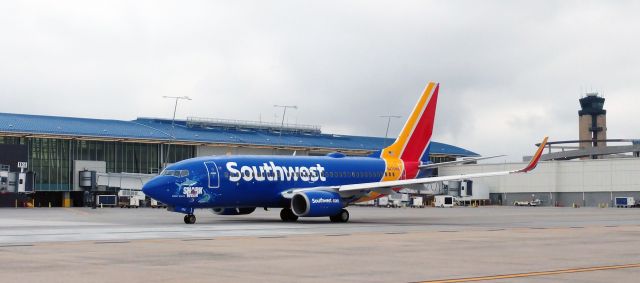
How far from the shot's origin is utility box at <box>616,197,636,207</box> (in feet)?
336

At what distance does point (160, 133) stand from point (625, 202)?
204 feet

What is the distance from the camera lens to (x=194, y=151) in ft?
426

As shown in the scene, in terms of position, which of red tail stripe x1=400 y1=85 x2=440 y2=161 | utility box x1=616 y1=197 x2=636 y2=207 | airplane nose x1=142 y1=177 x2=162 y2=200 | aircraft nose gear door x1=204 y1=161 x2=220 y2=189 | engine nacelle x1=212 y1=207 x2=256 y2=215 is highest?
red tail stripe x1=400 y1=85 x2=440 y2=161

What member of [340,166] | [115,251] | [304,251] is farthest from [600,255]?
[340,166]

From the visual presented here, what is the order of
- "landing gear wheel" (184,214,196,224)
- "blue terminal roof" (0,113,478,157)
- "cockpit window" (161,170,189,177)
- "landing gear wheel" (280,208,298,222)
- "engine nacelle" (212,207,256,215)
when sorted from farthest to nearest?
"blue terminal roof" (0,113,478,157)
"engine nacelle" (212,207,256,215)
"landing gear wheel" (280,208,298,222)
"cockpit window" (161,170,189,177)
"landing gear wheel" (184,214,196,224)

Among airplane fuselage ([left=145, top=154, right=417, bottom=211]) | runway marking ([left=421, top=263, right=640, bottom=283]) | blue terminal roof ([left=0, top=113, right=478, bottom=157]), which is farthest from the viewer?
blue terminal roof ([left=0, top=113, right=478, bottom=157])

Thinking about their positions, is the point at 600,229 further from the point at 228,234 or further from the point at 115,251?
the point at 115,251

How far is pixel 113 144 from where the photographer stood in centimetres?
12306

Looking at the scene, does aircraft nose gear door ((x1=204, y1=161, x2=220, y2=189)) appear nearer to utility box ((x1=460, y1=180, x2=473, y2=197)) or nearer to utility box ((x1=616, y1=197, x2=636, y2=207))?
utility box ((x1=616, y1=197, x2=636, y2=207))

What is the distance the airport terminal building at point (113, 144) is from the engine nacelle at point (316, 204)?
65.5 m

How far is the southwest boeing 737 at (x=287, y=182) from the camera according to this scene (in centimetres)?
4728

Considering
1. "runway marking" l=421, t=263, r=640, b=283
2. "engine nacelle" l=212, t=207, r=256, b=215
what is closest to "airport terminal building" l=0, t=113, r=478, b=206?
"engine nacelle" l=212, t=207, r=256, b=215

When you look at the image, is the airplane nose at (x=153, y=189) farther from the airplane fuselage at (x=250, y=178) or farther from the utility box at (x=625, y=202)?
the utility box at (x=625, y=202)

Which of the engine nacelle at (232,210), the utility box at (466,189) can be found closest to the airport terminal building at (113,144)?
the utility box at (466,189)
